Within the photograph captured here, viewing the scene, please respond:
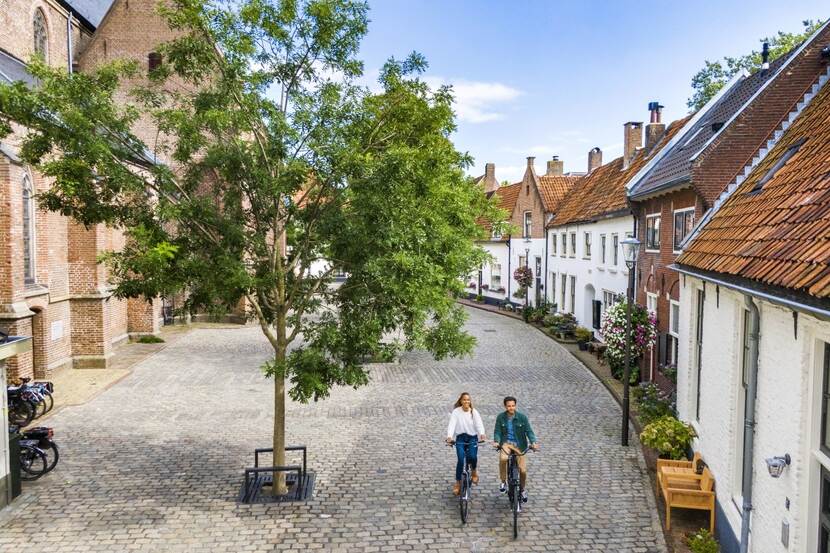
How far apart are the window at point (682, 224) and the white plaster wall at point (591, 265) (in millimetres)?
6122

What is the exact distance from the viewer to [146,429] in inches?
548

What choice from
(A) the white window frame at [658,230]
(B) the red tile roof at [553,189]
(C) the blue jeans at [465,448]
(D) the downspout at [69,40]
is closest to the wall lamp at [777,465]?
(C) the blue jeans at [465,448]

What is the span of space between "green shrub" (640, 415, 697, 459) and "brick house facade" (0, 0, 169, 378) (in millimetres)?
11416

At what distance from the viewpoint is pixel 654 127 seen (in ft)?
76.1

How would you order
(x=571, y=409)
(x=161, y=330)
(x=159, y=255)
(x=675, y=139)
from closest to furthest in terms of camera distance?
1. (x=159, y=255)
2. (x=571, y=409)
3. (x=675, y=139)
4. (x=161, y=330)

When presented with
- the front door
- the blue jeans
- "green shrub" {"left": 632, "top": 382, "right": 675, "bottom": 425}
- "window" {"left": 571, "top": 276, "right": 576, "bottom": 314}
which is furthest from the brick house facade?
"window" {"left": 571, "top": 276, "right": 576, "bottom": 314}

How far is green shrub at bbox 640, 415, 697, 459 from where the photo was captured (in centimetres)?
1114

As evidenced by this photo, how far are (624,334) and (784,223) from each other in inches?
429

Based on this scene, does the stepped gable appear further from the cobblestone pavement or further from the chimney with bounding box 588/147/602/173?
the cobblestone pavement

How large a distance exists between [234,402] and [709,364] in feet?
37.1

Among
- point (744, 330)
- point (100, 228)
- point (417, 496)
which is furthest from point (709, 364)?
point (100, 228)

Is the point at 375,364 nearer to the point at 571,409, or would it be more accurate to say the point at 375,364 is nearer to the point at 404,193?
the point at 571,409

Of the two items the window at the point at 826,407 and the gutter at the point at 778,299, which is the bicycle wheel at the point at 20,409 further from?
the window at the point at 826,407

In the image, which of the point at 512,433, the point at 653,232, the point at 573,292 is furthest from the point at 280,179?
the point at 573,292
